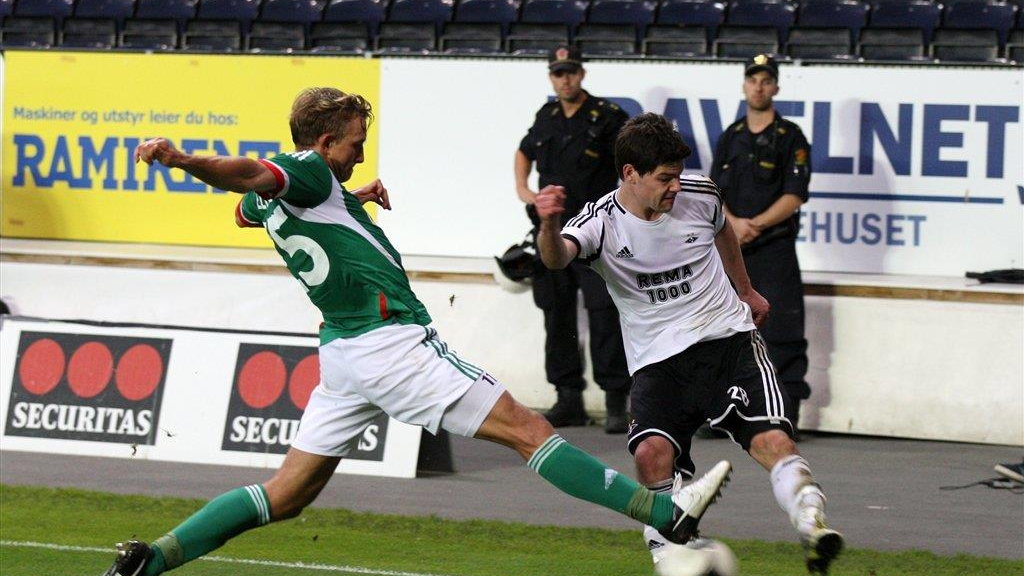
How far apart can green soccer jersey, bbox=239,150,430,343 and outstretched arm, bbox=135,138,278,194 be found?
0.30m

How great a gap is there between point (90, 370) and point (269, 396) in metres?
1.17

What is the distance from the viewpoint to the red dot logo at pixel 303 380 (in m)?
9.34

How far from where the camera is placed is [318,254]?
5.45 metres

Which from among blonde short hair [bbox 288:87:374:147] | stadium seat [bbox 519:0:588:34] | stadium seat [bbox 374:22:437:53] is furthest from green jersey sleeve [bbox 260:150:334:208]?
stadium seat [bbox 519:0:588:34]

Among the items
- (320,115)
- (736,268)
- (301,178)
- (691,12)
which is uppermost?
(691,12)

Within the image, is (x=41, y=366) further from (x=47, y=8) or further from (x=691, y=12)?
(x=691, y=12)

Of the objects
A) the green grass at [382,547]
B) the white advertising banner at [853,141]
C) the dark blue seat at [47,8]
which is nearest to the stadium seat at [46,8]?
the dark blue seat at [47,8]

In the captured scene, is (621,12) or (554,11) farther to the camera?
(554,11)

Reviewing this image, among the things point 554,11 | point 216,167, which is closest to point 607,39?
point 554,11

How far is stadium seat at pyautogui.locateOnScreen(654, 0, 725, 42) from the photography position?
43.0 feet

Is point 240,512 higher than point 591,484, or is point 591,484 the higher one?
point 591,484

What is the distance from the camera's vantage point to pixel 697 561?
18.7ft

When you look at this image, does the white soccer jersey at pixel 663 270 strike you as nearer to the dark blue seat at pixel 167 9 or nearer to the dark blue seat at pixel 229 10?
the dark blue seat at pixel 229 10

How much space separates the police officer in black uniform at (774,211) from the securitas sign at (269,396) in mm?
2627
